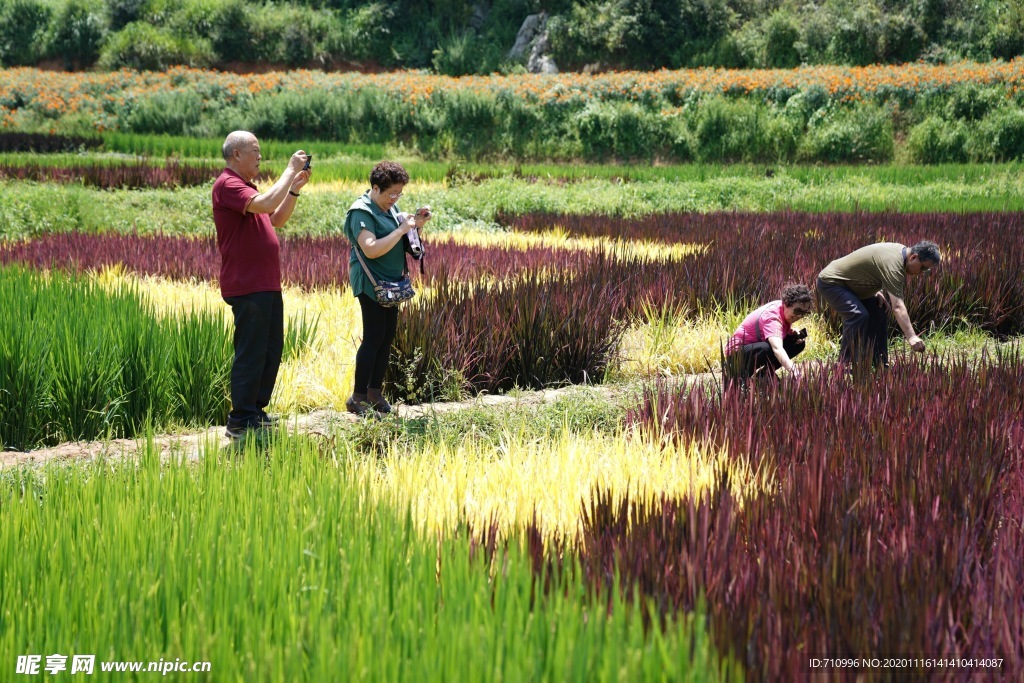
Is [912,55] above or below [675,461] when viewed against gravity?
above

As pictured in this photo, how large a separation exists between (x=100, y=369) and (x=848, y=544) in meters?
4.03

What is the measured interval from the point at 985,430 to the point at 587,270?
4562 mm

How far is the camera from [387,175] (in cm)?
535

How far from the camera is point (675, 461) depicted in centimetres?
394

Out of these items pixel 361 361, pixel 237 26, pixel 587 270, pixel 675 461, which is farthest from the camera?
pixel 237 26

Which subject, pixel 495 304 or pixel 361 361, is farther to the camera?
pixel 495 304

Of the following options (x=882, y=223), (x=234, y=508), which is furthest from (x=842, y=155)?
(x=234, y=508)

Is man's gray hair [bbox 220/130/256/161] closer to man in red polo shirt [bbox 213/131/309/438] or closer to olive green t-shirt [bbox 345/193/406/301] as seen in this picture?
man in red polo shirt [bbox 213/131/309/438]

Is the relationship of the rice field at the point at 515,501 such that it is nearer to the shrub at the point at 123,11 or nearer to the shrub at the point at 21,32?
the shrub at the point at 123,11

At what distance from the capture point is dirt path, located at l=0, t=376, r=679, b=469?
4695mm

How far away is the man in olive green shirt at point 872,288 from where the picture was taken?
247 inches

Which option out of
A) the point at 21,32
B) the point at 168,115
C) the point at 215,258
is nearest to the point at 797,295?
the point at 215,258

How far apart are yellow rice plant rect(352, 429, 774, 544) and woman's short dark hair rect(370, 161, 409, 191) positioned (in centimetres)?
173

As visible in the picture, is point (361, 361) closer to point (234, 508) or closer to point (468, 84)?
point (234, 508)
